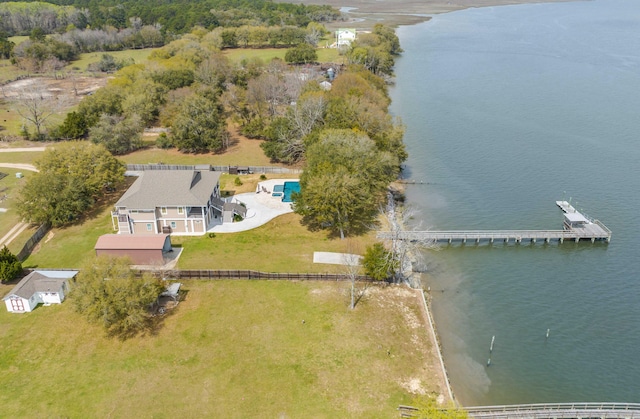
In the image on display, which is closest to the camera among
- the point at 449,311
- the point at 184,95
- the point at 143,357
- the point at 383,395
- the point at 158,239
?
the point at 383,395

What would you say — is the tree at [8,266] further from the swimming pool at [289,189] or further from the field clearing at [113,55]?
the field clearing at [113,55]

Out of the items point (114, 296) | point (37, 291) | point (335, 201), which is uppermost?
point (335, 201)

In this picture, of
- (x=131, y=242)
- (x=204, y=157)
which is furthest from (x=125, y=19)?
(x=131, y=242)

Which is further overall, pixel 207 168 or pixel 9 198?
pixel 207 168

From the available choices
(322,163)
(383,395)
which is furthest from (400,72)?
(383,395)

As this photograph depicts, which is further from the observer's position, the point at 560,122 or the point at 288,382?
the point at 560,122

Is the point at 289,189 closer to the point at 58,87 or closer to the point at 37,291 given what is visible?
the point at 37,291

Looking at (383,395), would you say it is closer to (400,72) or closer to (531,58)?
(400,72)
